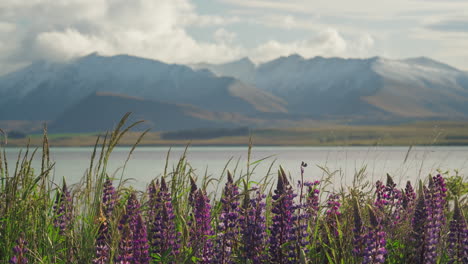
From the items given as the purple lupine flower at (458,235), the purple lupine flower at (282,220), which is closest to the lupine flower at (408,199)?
the purple lupine flower at (458,235)

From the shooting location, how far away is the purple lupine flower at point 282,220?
5426 mm

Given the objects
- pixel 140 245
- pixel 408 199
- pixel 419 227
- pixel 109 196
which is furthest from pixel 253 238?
pixel 408 199

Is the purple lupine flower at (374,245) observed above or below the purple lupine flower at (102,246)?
above

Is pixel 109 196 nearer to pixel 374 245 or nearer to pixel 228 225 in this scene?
pixel 228 225

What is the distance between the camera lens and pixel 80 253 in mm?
5633

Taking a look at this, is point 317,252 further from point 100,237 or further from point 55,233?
point 55,233

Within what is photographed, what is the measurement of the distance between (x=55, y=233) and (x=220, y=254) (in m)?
2.14

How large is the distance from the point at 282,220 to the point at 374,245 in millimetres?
1032

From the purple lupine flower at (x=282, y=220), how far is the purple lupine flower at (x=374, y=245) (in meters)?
0.89

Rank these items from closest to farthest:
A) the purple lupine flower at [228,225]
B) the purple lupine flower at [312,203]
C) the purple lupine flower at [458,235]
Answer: the purple lupine flower at [458,235] < the purple lupine flower at [228,225] < the purple lupine flower at [312,203]

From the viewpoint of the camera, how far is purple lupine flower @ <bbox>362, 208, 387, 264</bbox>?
470 centimetres

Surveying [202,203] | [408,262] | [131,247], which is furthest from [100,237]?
[408,262]

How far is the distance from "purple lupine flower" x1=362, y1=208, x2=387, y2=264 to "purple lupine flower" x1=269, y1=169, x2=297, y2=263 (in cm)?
89

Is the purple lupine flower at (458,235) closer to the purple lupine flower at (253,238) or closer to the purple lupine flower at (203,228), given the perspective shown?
the purple lupine flower at (253,238)
